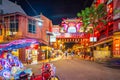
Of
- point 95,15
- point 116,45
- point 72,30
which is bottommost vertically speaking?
point 116,45

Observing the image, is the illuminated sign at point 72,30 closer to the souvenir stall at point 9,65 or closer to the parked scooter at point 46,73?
the parked scooter at point 46,73

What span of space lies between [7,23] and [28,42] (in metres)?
35.7

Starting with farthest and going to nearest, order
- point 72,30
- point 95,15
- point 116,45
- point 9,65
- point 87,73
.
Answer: point 72,30 < point 95,15 < point 116,45 < point 87,73 < point 9,65

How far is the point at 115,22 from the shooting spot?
49.0m

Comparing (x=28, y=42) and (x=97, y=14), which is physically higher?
(x=97, y=14)

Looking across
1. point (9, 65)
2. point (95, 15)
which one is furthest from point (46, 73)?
point (95, 15)

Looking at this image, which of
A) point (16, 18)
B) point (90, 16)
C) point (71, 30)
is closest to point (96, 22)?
point (90, 16)

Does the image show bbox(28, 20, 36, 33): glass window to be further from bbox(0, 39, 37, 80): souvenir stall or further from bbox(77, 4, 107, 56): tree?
bbox(0, 39, 37, 80): souvenir stall

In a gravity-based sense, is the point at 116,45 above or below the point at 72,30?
below

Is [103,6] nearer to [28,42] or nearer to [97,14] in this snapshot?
[97,14]

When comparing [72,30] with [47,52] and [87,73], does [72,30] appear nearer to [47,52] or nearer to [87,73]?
[47,52]

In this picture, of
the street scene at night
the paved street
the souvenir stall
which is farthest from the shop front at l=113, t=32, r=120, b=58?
the souvenir stall

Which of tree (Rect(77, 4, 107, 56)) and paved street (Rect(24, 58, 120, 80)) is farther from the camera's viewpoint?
tree (Rect(77, 4, 107, 56))

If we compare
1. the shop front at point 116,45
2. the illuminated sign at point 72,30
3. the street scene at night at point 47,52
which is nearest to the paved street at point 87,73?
the street scene at night at point 47,52
